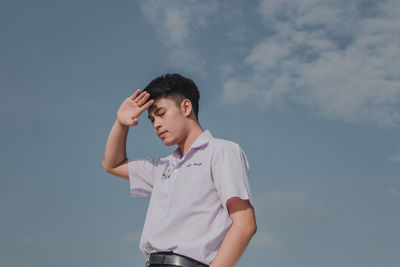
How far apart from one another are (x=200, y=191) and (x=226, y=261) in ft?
1.95

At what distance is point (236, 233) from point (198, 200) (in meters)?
0.43

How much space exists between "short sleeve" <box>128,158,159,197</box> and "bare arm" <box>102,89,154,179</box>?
0.14 meters

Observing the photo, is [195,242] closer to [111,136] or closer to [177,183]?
[177,183]

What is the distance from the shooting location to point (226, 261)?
10.4ft

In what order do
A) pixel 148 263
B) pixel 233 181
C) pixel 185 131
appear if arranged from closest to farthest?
1. pixel 233 181
2. pixel 148 263
3. pixel 185 131

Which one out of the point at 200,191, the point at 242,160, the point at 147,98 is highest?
the point at 147,98

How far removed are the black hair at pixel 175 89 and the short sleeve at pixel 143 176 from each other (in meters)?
0.69

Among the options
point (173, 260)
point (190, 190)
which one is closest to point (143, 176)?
point (190, 190)

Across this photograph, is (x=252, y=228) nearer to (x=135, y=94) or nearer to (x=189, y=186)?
(x=189, y=186)

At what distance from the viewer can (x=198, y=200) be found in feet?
11.6

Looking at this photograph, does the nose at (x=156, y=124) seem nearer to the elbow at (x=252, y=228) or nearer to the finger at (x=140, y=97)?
the finger at (x=140, y=97)

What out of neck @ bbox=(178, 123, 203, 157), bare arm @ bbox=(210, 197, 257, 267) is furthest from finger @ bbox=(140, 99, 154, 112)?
bare arm @ bbox=(210, 197, 257, 267)

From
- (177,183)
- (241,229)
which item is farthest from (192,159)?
(241,229)

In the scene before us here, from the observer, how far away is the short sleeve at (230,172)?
336 cm
